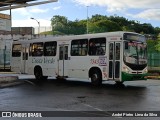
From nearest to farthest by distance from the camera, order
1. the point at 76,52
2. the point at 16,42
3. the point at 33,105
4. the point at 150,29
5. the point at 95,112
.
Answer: the point at 95,112 → the point at 33,105 → the point at 76,52 → the point at 16,42 → the point at 150,29

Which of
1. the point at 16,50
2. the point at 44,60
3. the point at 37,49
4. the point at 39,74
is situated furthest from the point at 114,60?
the point at 16,50

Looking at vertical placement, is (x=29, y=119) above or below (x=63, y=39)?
below

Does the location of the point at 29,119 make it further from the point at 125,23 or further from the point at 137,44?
the point at 125,23

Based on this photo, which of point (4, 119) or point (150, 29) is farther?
point (150, 29)

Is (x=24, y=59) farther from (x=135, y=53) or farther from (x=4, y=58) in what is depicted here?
(x=4, y=58)

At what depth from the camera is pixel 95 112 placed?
12.0 m

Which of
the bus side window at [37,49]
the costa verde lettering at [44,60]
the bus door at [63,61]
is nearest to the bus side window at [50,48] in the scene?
the costa verde lettering at [44,60]

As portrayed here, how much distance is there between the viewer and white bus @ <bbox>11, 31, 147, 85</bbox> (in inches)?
830

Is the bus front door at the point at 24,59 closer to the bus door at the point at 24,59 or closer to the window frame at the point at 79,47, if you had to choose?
the bus door at the point at 24,59

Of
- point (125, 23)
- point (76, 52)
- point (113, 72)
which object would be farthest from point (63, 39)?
point (125, 23)

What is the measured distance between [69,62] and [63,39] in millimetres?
1695

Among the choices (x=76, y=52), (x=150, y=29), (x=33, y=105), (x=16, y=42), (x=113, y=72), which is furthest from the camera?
(x=150, y=29)

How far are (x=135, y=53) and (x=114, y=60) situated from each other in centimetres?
126

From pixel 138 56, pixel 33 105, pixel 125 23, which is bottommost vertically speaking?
pixel 33 105
